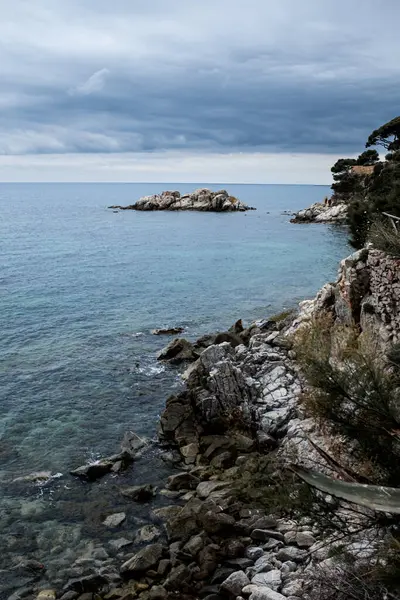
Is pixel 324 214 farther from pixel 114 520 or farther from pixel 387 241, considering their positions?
pixel 114 520

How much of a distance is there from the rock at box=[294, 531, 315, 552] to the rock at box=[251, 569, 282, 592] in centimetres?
133

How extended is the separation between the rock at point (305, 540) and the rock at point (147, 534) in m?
4.51

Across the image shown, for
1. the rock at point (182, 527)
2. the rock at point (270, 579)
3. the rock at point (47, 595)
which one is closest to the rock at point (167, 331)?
the rock at point (182, 527)

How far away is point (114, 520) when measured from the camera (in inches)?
681

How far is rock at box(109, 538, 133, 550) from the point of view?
16.1 metres

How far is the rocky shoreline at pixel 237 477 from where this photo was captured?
44.2ft

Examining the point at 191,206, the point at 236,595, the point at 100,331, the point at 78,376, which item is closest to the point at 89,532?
the point at 236,595

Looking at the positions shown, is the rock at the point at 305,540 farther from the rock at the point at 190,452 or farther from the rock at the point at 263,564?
the rock at the point at 190,452

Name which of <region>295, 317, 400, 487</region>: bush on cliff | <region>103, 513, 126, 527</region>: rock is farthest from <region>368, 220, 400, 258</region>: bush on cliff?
<region>103, 513, 126, 527</region>: rock

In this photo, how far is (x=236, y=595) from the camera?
12.9 m

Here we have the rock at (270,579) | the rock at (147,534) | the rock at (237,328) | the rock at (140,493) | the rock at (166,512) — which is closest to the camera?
the rock at (270,579)

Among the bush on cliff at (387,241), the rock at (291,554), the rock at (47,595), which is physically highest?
the bush on cliff at (387,241)

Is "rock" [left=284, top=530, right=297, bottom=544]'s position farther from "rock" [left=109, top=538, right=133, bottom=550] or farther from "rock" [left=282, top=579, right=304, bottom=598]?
"rock" [left=109, top=538, right=133, bottom=550]

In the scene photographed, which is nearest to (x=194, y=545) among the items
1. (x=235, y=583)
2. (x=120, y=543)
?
(x=235, y=583)
